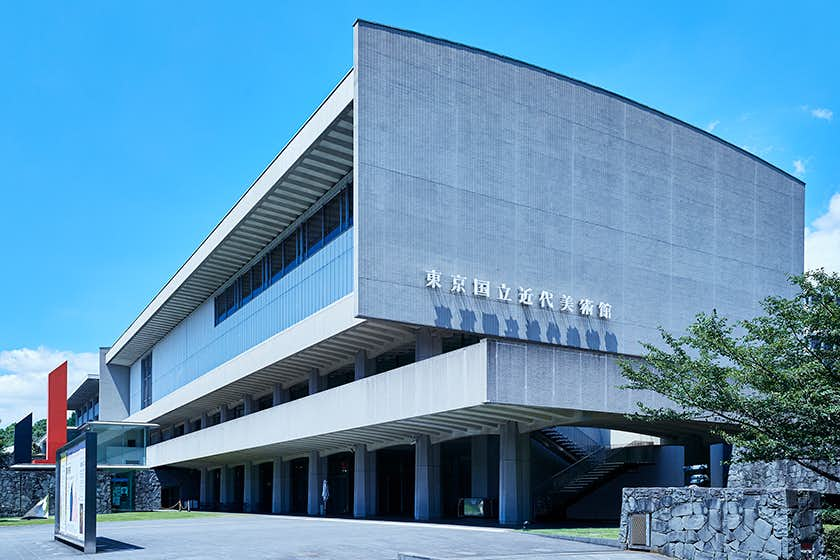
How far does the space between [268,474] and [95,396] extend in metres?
38.1

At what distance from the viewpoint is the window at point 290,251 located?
37.4m

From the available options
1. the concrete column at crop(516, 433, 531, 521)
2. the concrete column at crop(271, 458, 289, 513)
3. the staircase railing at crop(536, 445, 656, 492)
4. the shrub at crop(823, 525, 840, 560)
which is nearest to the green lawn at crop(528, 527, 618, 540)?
the concrete column at crop(516, 433, 531, 521)

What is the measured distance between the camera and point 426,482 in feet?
115

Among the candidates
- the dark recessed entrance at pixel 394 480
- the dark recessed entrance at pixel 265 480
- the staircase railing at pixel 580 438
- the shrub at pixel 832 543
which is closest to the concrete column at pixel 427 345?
the staircase railing at pixel 580 438

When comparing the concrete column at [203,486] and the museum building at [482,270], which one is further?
the concrete column at [203,486]

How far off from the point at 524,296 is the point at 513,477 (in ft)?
22.8

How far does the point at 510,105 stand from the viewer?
1390 inches

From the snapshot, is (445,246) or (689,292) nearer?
(445,246)

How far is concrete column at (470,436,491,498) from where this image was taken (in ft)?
130

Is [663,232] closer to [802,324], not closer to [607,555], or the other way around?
[802,324]

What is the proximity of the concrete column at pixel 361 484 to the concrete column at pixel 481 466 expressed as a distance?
4725mm

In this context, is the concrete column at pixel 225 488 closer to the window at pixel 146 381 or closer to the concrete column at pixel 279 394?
the window at pixel 146 381

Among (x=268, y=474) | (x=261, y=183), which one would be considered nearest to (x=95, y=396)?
(x=268, y=474)

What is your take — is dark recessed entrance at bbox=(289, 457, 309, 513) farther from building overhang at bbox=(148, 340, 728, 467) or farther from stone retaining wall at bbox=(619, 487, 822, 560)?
stone retaining wall at bbox=(619, 487, 822, 560)
